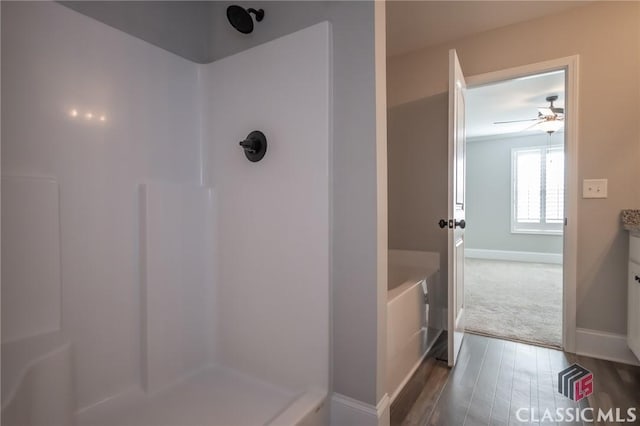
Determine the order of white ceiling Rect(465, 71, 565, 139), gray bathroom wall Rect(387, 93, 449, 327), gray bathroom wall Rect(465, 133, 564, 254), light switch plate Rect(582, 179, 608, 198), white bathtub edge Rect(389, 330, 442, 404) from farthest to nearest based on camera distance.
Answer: gray bathroom wall Rect(465, 133, 564, 254)
white ceiling Rect(465, 71, 565, 139)
gray bathroom wall Rect(387, 93, 449, 327)
light switch plate Rect(582, 179, 608, 198)
white bathtub edge Rect(389, 330, 442, 404)

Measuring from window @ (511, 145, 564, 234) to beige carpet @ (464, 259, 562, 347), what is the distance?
0.83 metres

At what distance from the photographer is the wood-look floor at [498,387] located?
1.46 metres

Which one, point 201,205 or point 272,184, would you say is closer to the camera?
point 272,184

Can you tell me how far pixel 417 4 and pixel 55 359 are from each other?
2.68m

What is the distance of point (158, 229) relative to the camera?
1.47 m

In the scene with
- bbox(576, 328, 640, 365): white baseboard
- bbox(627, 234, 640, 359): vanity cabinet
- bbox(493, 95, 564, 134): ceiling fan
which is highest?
bbox(493, 95, 564, 134): ceiling fan

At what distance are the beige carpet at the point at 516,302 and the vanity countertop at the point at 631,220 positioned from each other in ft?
2.99

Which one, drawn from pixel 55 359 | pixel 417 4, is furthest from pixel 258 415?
pixel 417 4

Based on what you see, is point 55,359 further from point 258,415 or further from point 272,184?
point 272,184

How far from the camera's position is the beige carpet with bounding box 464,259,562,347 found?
240 centimetres

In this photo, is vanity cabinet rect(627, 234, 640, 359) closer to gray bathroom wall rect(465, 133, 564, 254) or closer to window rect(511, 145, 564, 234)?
window rect(511, 145, 564, 234)

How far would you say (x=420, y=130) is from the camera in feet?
8.54

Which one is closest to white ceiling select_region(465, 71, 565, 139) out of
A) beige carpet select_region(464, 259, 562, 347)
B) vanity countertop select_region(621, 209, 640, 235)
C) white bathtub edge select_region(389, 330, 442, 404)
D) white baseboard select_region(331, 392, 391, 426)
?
vanity countertop select_region(621, 209, 640, 235)

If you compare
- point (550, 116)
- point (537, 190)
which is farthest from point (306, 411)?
point (537, 190)
